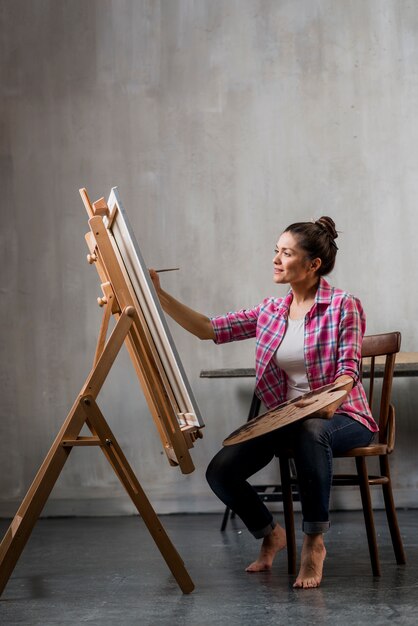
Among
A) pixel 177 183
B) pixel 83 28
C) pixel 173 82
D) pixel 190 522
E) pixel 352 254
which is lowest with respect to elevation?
pixel 190 522

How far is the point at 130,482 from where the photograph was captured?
2338 millimetres

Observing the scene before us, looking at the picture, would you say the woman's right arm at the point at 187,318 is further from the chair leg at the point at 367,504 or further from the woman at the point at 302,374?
the chair leg at the point at 367,504

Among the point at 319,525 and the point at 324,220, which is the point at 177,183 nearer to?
the point at 324,220

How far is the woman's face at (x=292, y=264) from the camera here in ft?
9.09

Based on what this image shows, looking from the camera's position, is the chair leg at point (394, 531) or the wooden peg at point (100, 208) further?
the chair leg at point (394, 531)

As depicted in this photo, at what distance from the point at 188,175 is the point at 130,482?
7.12ft

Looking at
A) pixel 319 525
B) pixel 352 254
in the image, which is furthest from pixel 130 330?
pixel 352 254

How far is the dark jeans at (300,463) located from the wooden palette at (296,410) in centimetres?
5

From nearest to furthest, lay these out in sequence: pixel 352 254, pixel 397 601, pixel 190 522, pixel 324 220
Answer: pixel 397 601 → pixel 324 220 → pixel 190 522 → pixel 352 254

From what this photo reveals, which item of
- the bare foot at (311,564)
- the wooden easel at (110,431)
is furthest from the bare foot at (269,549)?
the wooden easel at (110,431)

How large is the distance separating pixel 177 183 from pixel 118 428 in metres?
1.18

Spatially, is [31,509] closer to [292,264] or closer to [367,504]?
[367,504]

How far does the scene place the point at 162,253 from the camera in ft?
13.7

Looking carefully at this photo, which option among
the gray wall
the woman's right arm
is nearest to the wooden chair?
the woman's right arm
